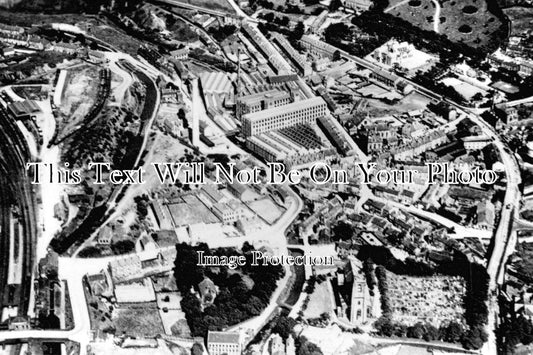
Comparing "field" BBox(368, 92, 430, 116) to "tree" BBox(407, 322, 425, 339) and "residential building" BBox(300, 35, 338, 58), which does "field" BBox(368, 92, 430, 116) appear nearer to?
"residential building" BBox(300, 35, 338, 58)

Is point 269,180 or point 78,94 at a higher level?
point 78,94

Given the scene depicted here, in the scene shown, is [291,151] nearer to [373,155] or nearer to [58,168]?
[373,155]

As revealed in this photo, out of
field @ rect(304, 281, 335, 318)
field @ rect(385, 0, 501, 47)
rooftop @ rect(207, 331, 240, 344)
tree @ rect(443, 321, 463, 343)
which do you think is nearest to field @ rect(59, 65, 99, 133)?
field @ rect(304, 281, 335, 318)

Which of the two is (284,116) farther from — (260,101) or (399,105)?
(399,105)

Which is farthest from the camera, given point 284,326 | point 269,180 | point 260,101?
point 260,101

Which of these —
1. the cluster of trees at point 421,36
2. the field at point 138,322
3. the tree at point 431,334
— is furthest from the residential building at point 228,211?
the cluster of trees at point 421,36

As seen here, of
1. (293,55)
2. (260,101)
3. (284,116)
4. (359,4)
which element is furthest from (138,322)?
(359,4)

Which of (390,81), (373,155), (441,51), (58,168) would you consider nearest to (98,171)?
(58,168)
